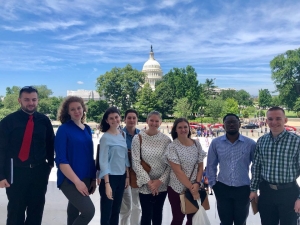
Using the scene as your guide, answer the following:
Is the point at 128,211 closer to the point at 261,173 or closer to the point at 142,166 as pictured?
the point at 142,166

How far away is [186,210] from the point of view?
3.02 meters

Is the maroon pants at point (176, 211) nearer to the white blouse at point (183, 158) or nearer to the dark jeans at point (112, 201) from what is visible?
the white blouse at point (183, 158)

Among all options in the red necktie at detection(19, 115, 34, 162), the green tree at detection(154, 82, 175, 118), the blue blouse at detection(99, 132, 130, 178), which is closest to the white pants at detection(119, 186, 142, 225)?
the blue blouse at detection(99, 132, 130, 178)

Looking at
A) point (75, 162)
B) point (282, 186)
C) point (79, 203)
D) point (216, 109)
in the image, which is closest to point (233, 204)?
point (282, 186)

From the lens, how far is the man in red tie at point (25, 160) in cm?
296

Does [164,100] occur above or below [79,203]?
above

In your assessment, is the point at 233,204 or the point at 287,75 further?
the point at 287,75

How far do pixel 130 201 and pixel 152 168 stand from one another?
25.0 inches

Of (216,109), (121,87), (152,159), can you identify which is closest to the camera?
(152,159)

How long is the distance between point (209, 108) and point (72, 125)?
38.3m

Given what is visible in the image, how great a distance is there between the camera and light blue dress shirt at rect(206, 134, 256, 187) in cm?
306

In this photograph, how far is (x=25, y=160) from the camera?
3.01 metres

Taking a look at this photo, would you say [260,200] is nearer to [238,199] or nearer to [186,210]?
[238,199]

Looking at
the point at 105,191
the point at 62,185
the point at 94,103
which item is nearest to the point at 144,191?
the point at 105,191
